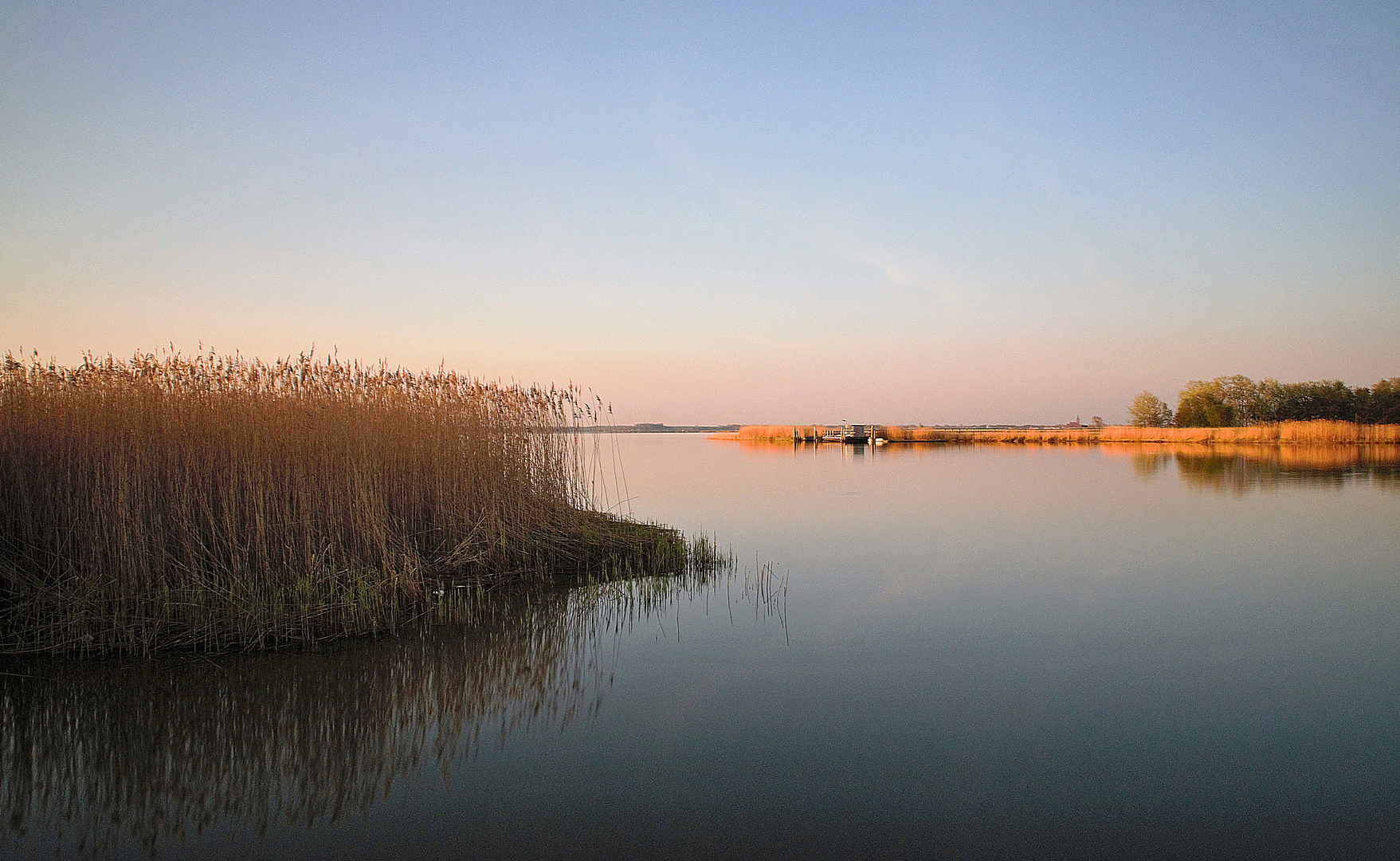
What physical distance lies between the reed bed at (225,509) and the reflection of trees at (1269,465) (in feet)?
47.8

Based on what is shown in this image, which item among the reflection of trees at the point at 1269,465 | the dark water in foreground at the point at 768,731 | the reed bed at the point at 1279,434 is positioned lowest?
the dark water in foreground at the point at 768,731

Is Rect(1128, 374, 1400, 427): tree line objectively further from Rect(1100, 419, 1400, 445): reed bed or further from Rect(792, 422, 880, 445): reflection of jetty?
Rect(792, 422, 880, 445): reflection of jetty

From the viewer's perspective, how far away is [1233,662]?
4.60m

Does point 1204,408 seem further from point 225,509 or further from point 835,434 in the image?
point 225,509

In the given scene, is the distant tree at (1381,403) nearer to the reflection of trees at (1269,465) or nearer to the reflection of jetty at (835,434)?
the reflection of trees at (1269,465)

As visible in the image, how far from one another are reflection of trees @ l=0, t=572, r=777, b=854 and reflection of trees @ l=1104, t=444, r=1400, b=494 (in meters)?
14.9

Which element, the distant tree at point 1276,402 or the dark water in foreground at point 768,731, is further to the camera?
the distant tree at point 1276,402

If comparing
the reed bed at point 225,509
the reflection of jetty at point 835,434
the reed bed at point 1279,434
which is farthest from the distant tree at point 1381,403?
the reed bed at point 225,509

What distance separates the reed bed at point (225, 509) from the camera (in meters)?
4.46

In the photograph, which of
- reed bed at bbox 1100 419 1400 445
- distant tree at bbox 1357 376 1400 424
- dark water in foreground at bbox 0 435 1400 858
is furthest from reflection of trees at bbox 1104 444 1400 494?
distant tree at bbox 1357 376 1400 424

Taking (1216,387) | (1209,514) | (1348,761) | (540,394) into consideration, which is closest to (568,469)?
(540,394)

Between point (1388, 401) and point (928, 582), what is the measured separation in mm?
48469

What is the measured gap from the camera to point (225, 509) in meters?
4.82

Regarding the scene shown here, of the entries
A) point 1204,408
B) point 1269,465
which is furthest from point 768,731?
point 1204,408
